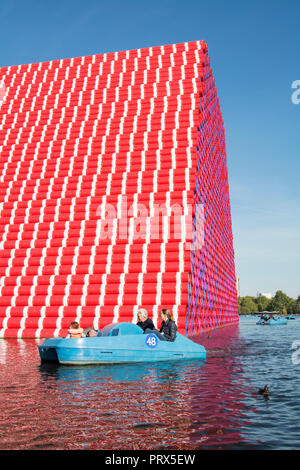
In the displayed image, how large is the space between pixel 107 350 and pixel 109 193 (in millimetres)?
13871

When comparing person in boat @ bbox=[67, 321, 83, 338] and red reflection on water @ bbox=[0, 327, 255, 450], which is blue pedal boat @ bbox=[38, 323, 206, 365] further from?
person in boat @ bbox=[67, 321, 83, 338]

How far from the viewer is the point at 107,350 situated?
36.8 ft

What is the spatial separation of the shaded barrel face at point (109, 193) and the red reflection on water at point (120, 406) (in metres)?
9.41

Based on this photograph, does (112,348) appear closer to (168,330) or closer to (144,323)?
(144,323)

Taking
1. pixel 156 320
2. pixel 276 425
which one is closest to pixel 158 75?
pixel 156 320

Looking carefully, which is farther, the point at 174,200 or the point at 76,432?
the point at 174,200

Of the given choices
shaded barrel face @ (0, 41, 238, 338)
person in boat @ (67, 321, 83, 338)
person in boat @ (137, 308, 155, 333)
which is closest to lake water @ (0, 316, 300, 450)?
person in boat @ (67, 321, 83, 338)

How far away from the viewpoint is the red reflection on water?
5.07 metres

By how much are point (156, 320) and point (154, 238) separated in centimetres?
444

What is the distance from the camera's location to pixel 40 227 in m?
24.0

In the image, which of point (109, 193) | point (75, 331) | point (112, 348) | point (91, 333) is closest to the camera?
point (112, 348)

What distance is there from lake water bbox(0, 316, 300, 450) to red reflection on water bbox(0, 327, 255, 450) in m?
0.01

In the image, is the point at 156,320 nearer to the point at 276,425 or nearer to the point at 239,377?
the point at 239,377

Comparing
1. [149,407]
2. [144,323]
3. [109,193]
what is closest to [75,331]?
[144,323]
